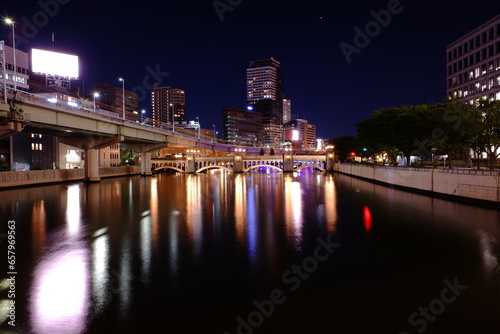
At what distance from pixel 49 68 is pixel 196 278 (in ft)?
220

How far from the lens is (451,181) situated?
2961 cm

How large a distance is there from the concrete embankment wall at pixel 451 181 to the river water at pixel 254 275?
533cm

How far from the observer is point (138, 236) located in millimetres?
16484

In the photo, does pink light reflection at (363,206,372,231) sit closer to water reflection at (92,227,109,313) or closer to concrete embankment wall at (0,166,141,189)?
water reflection at (92,227,109,313)

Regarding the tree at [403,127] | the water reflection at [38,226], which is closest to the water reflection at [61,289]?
the water reflection at [38,226]

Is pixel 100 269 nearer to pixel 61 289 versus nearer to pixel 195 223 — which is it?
pixel 61 289

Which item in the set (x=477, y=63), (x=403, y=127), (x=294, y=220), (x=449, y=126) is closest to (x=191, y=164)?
(x=403, y=127)

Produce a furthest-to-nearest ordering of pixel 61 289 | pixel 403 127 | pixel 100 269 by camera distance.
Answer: pixel 403 127, pixel 100 269, pixel 61 289

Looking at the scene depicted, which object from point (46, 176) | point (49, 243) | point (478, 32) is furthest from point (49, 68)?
point (478, 32)

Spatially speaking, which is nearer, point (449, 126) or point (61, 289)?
point (61, 289)

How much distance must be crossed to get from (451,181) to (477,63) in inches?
3053

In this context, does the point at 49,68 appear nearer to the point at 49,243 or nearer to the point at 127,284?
the point at 49,243

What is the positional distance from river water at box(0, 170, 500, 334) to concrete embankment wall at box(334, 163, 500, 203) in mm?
5335

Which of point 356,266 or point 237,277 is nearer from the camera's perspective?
point 237,277
